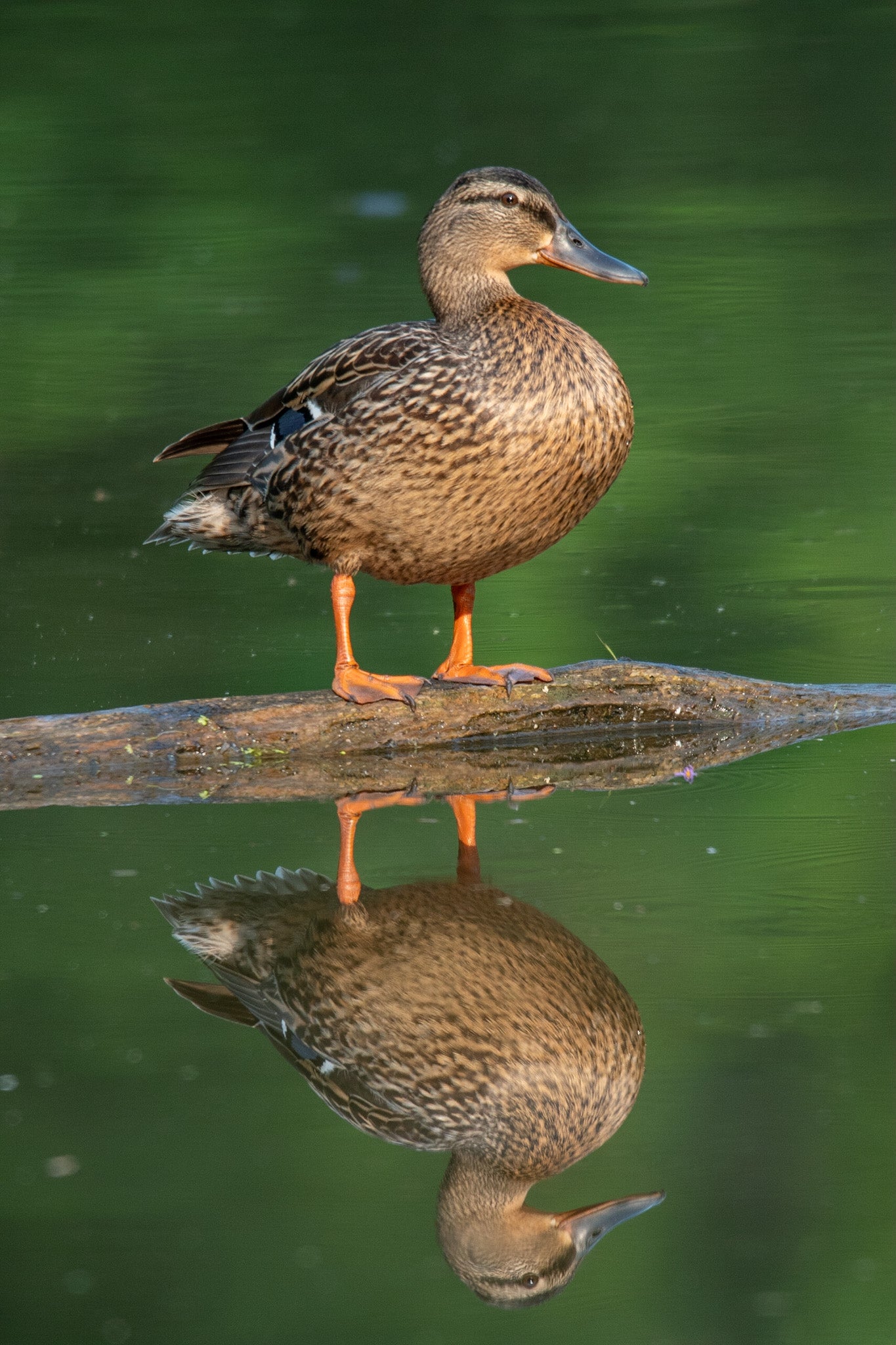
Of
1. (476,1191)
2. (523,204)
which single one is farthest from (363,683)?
(476,1191)

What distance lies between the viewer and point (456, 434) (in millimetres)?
5082

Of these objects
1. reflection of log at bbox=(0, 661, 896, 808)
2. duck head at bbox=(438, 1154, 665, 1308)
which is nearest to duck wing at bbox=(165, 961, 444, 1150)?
duck head at bbox=(438, 1154, 665, 1308)

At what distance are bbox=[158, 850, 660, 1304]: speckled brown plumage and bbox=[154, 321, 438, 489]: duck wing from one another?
1.49 meters

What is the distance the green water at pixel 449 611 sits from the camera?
10.0ft

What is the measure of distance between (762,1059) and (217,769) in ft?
6.80

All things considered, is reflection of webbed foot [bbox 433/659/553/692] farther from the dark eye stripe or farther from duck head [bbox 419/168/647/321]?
the dark eye stripe

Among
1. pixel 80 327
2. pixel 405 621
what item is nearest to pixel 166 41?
pixel 80 327

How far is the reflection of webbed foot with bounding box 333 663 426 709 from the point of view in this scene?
5246 millimetres

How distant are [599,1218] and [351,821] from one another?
1.83 m

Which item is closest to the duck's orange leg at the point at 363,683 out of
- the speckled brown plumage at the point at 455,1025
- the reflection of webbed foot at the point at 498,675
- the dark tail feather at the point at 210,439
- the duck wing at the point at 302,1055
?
the reflection of webbed foot at the point at 498,675

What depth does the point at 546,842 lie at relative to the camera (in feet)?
15.1

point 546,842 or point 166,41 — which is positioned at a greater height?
point 166,41

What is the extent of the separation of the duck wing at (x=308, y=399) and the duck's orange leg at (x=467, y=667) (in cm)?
64

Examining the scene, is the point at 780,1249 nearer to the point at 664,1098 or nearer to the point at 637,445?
the point at 664,1098
